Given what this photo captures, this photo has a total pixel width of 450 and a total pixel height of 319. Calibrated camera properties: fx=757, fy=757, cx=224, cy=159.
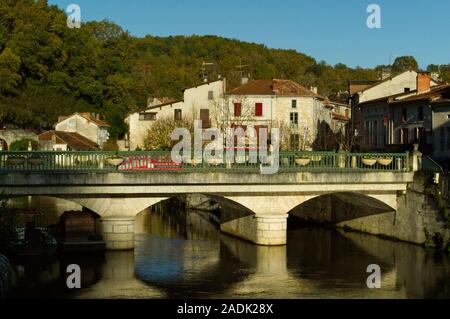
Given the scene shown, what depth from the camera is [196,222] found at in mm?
49312


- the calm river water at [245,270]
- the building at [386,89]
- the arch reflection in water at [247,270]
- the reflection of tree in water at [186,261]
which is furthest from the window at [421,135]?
the reflection of tree in water at [186,261]

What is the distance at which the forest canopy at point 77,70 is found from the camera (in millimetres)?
93875

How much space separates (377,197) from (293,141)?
1317 inches

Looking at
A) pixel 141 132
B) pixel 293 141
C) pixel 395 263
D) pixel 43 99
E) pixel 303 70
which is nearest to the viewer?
pixel 395 263

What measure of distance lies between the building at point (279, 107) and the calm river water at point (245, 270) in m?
32.6

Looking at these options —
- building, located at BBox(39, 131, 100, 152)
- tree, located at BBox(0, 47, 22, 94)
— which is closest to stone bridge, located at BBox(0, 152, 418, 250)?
building, located at BBox(39, 131, 100, 152)

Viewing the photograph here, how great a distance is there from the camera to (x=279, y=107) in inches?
2980

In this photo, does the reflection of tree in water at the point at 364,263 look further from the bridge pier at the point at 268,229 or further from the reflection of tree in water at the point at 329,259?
the bridge pier at the point at 268,229

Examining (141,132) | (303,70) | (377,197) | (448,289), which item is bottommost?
(448,289)

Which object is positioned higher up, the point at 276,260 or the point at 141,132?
the point at 141,132

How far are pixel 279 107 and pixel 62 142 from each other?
23.2 m

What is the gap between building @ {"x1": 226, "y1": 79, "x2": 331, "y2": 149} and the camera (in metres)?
73.6

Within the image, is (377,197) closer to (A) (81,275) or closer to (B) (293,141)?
(A) (81,275)

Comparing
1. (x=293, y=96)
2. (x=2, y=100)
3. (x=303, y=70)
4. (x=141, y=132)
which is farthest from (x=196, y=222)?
(x=303, y=70)
